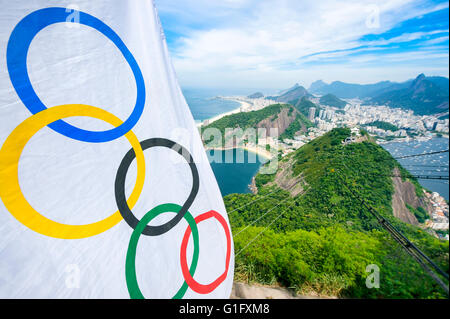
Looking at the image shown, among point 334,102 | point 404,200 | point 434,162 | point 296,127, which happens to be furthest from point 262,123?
point 334,102

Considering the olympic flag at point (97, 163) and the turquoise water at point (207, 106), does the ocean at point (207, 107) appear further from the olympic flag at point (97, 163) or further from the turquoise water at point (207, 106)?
the olympic flag at point (97, 163)

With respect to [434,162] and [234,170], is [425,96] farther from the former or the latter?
[434,162]

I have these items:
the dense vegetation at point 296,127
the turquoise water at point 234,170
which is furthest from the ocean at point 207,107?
the dense vegetation at point 296,127

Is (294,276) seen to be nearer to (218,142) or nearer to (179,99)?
(179,99)

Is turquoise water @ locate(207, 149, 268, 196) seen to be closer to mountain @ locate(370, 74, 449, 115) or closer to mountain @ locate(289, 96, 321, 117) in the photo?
mountain @ locate(370, 74, 449, 115)

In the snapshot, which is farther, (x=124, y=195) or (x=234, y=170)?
(x=234, y=170)

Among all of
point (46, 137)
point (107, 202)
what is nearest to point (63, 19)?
point (46, 137)

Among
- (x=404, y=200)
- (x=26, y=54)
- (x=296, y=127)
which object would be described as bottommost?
(x=404, y=200)
